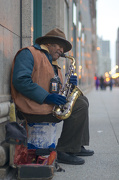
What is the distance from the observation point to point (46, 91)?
372cm

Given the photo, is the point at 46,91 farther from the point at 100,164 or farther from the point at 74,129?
the point at 100,164

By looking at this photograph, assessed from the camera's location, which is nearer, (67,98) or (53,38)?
(67,98)

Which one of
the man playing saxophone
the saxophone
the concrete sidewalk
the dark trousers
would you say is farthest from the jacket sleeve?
the concrete sidewalk

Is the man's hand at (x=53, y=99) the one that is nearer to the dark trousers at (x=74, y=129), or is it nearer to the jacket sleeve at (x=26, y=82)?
the jacket sleeve at (x=26, y=82)

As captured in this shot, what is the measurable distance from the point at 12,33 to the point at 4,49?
466mm

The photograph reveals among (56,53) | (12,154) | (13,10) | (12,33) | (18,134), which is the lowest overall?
(12,154)

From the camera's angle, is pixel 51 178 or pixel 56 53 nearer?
pixel 51 178

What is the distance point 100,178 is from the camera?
3.49 m

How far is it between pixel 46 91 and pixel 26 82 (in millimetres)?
284

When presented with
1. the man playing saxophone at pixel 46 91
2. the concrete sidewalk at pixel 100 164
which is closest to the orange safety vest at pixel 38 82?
the man playing saxophone at pixel 46 91

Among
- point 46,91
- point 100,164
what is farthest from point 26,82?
point 100,164

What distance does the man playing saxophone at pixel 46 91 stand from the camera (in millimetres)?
3648

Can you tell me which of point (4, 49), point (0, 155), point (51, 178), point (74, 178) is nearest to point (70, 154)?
point (74, 178)

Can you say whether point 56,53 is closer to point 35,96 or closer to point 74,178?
point 35,96
